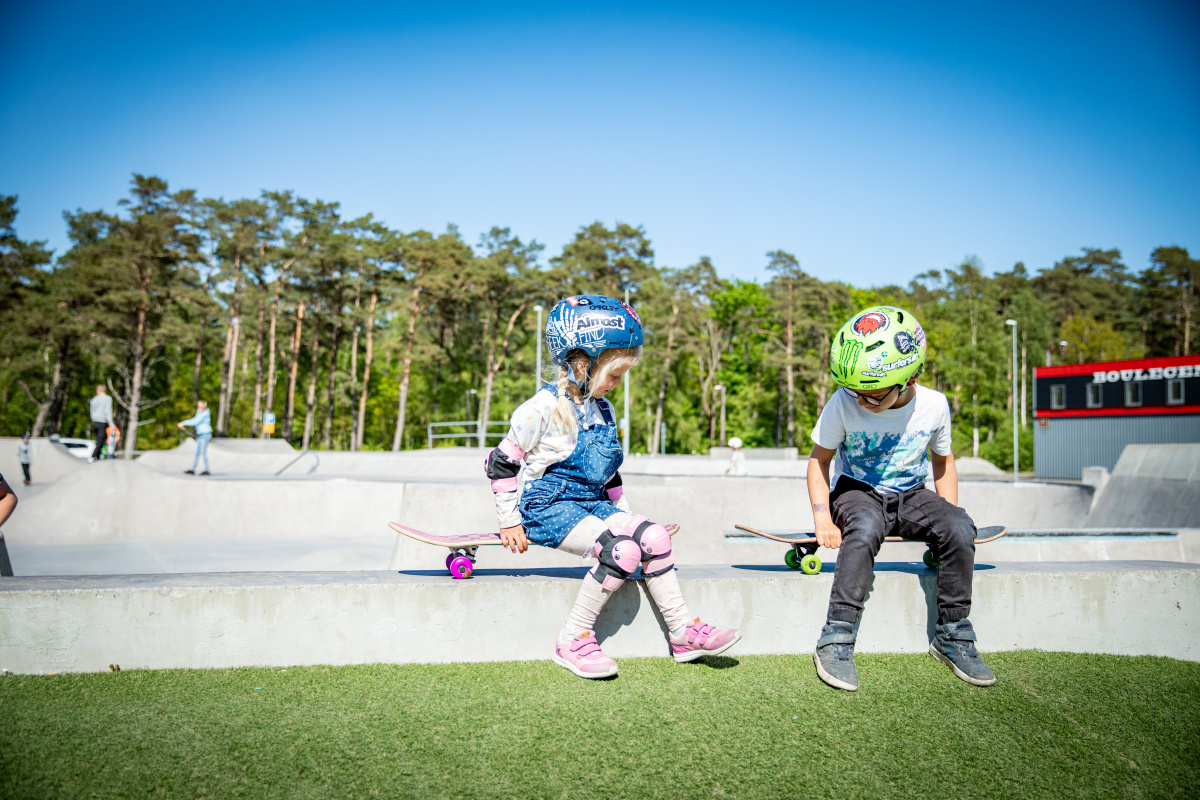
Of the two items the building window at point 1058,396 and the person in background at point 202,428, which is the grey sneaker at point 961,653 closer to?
the person in background at point 202,428

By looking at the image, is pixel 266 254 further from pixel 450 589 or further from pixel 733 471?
pixel 450 589

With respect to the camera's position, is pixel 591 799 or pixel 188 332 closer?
pixel 591 799

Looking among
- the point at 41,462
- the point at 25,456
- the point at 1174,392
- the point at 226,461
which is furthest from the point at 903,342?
the point at 1174,392

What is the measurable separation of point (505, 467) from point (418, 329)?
170 ft

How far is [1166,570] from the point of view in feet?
12.5

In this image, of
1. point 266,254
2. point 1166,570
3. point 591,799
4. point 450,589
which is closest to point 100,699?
point 450,589

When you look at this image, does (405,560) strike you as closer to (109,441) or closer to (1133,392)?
(109,441)

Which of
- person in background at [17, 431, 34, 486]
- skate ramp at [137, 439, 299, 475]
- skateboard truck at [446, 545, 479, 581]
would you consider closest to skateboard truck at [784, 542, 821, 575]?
skateboard truck at [446, 545, 479, 581]

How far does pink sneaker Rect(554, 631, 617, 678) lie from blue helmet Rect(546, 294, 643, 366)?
4.13ft

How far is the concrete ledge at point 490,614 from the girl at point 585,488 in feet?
0.68

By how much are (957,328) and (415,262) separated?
39.0m

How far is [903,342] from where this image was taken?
330 cm

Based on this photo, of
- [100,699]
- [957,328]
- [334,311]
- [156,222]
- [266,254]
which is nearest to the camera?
[100,699]

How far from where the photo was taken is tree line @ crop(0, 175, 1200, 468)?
39.8 metres
